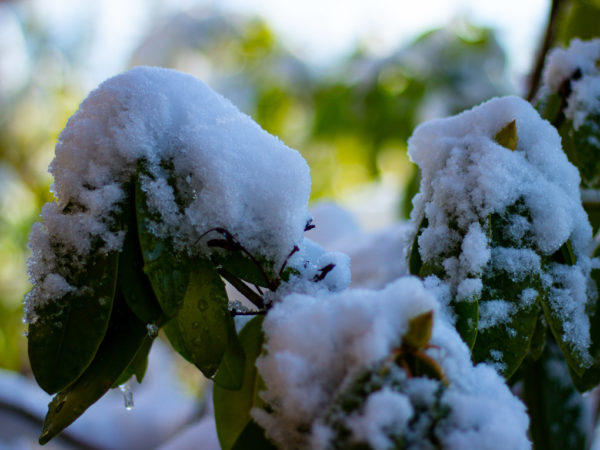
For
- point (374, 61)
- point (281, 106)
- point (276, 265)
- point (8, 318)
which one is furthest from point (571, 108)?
point (8, 318)

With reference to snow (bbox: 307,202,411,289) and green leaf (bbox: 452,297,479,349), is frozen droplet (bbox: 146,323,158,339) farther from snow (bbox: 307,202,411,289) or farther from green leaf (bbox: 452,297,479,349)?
snow (bbox: 307,202,411,289)

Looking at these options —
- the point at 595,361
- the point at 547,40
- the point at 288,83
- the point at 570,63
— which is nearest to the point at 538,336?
the point at 595,361

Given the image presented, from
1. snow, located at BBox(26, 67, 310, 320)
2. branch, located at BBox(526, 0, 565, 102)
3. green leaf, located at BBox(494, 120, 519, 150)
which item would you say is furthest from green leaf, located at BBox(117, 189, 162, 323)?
branch, located at BBox(526, 0, 565, 102)

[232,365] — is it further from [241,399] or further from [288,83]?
[288,83]

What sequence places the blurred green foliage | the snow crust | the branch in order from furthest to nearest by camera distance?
the blurred green foliage → the branch → the snow crust

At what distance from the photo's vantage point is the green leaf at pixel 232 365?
13.2 inches

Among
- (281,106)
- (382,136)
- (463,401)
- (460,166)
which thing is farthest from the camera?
(281,106)

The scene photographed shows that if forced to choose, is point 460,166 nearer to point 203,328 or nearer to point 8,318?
point 203,328

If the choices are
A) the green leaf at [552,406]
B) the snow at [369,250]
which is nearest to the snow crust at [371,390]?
the green leaf at [552,406]

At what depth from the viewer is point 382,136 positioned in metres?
1.49

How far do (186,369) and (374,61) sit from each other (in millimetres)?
2596

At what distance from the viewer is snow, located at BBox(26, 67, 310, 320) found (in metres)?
0.34

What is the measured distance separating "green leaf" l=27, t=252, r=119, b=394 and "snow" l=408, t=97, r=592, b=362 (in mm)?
225

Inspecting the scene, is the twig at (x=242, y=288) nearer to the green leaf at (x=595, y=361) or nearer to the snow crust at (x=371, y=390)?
the snow crust at (x=371, y=390)
